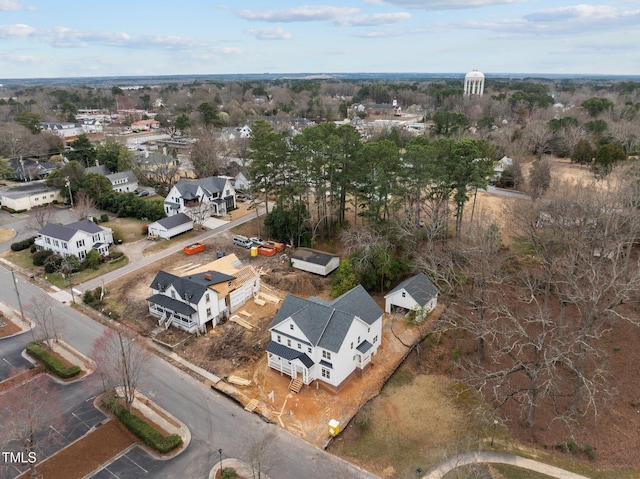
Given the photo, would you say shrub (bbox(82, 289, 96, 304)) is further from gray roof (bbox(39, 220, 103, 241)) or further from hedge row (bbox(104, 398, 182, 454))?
hedge row (bbox(104, 398, 182, 454))

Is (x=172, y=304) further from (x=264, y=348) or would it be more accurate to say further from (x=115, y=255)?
(x=115, y=255)

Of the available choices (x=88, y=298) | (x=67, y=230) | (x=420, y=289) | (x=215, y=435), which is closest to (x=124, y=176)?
(x=67, y=230)

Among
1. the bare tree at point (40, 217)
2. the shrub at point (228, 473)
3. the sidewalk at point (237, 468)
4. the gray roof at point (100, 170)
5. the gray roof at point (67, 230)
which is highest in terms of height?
the gray roof at point (100, 170)

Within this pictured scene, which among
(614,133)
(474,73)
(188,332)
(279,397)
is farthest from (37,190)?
(474,73)

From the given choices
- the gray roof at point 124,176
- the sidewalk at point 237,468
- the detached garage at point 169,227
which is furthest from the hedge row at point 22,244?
the sidewalk at point 237,468

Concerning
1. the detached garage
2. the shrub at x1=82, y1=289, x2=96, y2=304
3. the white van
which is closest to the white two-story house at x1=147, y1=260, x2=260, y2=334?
the shrub at x1=82, y1=289, x2=96, y2=304

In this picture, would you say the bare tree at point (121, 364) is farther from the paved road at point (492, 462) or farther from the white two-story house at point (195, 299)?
the paved road at point (492, 462)

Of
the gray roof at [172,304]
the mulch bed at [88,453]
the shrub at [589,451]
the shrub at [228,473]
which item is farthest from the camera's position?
the gray roof at [172,304]
